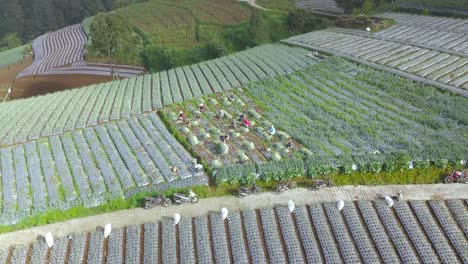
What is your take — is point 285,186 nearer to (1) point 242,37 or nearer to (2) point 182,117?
(2) point 182,117

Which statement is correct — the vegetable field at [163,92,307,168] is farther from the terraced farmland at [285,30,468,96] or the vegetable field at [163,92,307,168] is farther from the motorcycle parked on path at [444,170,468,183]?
the terraced farmland at [285,30,468,96]

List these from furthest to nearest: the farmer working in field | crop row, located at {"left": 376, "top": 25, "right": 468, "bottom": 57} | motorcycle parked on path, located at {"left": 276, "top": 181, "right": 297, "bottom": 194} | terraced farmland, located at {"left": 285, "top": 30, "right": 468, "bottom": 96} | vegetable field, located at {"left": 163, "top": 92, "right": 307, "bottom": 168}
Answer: crop row, located at {"left": 376, "top": 25, "right": 468, "bottom": 57} → terraced farmland, located at {"left": 285, "top": 30, "right": 468, "bottom": 96} → the farmer working in field → vegetable field, located at {"left": 163, "top": 92, "right": 307, "bottom": 168} → motorcycle parked on path, located at {"left": 276, "top": 181, "right": 297, "bottom": 194}

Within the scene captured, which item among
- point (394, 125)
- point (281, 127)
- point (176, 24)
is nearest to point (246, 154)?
point (281, 127)

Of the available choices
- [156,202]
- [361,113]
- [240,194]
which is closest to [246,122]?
[240,194]

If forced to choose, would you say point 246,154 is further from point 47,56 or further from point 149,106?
point 47,56

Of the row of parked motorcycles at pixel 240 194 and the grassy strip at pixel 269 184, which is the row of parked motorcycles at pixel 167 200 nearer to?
the row of parked motorcycles at pixel 240 194

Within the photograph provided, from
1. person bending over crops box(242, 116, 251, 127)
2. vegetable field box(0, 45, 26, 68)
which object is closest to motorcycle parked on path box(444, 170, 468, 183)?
person bending over crops box(242, 116, 251, 127)
